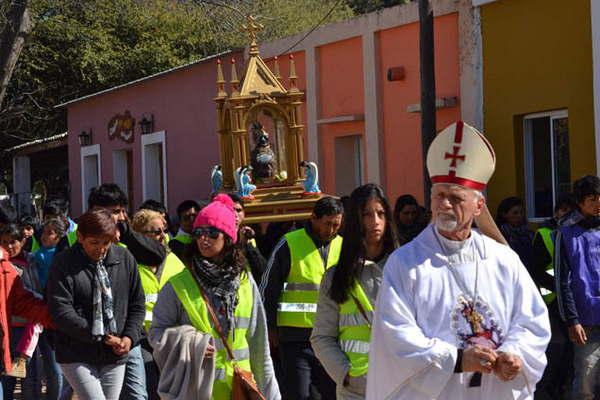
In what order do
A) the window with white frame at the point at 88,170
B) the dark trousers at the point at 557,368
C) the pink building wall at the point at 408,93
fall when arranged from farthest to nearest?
the window with white frame at the point at 88,170, the pink building wall at the point at 408,93, the dark trousers at the point at 557,368

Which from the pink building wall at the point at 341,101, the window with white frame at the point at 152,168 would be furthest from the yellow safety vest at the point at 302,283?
the window with white frame at the point at 152,168

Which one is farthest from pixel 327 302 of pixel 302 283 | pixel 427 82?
Result: pixel 427 82

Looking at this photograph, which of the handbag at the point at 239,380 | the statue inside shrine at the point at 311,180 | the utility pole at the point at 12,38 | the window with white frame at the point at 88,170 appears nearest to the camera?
the handbag at the point at 239,380

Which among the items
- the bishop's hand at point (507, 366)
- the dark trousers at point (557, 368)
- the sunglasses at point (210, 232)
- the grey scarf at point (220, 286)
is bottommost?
the dark trousers at point (557, 368)

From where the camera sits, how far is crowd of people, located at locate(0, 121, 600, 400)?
5.39 metres

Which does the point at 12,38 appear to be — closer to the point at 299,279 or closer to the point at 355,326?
the point at 299,279

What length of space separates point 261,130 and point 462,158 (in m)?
8.69

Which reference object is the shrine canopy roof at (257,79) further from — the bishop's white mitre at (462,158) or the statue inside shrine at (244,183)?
the bishop's white mitre at (462,158)

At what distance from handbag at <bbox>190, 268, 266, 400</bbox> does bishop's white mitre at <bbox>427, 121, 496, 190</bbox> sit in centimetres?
184

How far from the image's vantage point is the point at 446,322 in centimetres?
539

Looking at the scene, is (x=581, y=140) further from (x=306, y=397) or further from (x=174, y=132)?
(x=174, y=132)

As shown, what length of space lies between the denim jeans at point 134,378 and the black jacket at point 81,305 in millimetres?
262

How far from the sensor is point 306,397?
8.56 metres

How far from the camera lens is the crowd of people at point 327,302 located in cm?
539
